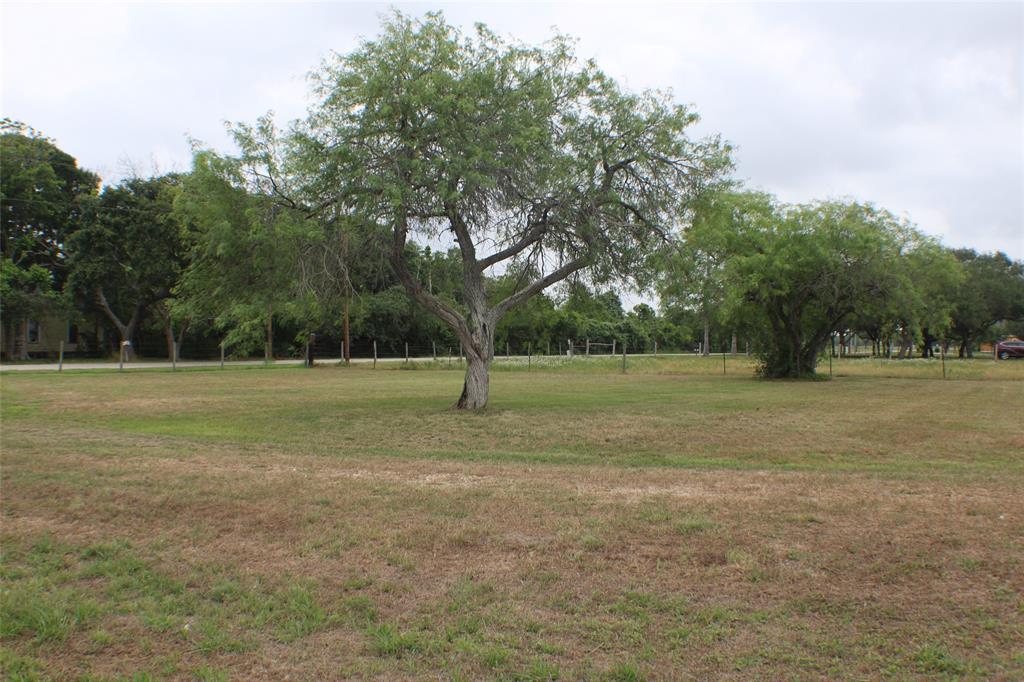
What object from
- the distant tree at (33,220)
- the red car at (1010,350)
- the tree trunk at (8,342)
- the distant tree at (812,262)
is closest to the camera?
the distant tree at (812,262)

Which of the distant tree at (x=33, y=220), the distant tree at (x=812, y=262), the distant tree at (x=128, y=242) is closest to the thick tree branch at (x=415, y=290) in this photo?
the distant tree at (x=812, y=262)

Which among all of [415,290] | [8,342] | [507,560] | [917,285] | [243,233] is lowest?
[507,560]

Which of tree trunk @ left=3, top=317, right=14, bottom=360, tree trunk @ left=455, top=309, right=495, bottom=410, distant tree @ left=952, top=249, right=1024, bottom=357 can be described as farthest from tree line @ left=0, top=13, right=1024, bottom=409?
distant tree @ left=952, top=249, right=1024, bottom=357

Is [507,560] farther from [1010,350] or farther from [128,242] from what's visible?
[1010,350]

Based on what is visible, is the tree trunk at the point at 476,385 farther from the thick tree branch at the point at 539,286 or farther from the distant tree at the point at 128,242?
the distant tree at the point at 128,242

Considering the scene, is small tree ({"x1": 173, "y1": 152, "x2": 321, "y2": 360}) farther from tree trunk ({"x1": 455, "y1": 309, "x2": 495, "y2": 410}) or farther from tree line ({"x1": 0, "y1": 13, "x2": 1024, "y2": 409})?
tree trunk ({"x1": 455, "y1": 309, "x2": 495, "y2": 410})

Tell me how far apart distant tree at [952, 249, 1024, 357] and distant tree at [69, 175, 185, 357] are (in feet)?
176

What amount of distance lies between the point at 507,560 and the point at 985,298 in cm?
6559

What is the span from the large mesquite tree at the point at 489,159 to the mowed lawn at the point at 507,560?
215 inches

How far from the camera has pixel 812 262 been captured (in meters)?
28.5

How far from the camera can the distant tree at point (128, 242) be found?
4019cm

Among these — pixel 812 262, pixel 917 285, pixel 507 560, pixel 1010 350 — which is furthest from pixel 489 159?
pixel 1010 350

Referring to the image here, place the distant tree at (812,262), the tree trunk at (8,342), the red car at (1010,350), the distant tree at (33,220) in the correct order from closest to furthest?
the distant tree at (812,262)
the distant tree at (33,220)
the tree trunk at (8,342)
the red car at (1010,350)

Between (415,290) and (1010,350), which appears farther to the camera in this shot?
(1010,350)
